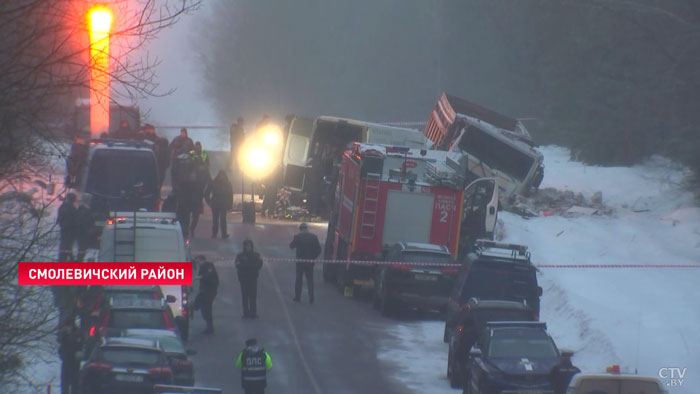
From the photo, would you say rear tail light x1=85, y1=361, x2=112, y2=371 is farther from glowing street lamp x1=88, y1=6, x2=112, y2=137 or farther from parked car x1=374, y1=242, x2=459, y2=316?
parked car x1=374, y1=242, x2=459, y2=316

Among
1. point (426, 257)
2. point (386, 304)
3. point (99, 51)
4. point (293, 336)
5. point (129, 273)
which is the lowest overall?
point (293, 336)

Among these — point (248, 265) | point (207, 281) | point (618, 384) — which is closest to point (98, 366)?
point (207, 281)

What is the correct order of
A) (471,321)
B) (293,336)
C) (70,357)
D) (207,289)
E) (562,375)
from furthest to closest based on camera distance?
(293,336)
(207,289)
(471,321)
(562,375)
(70,357)

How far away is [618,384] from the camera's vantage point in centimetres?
1333

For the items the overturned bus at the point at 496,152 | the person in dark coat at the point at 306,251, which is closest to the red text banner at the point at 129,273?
the person in dark coat at the point at 306,251

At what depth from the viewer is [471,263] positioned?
2086 cm

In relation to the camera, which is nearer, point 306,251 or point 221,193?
point 306,251

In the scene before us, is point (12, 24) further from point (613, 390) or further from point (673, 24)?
point (673, 24)

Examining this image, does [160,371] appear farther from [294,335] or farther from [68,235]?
[294,335]

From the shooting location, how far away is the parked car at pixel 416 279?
23203mm

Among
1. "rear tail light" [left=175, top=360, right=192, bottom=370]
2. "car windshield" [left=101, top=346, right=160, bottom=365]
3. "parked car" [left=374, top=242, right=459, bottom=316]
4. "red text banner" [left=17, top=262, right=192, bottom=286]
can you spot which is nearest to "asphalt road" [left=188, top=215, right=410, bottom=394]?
"parked car" [left=374, top=242, right=459, bottom=316]

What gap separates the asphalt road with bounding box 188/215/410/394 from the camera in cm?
1834

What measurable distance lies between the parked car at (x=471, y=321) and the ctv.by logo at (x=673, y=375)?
2369mm

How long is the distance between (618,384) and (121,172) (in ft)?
48.1
